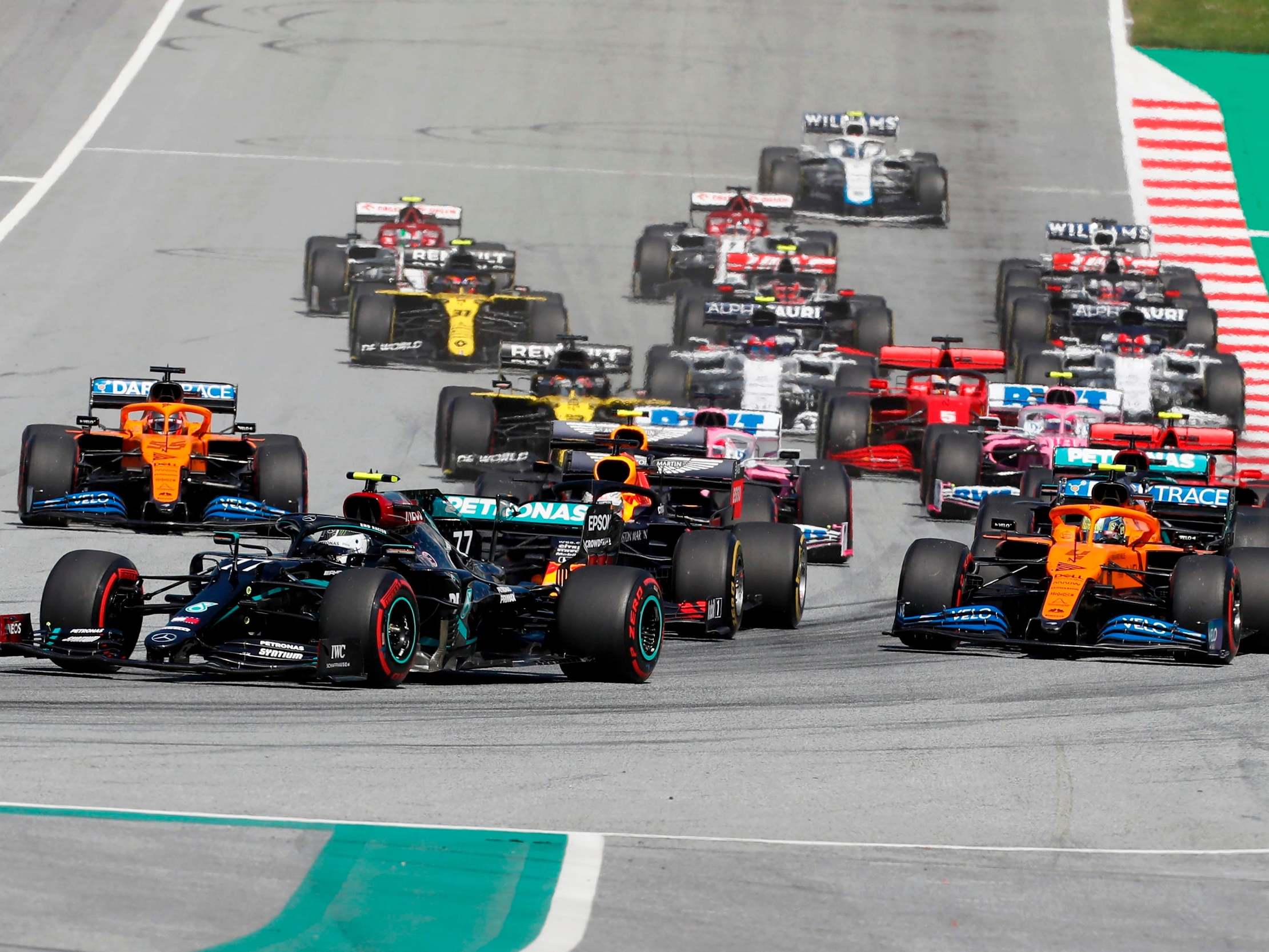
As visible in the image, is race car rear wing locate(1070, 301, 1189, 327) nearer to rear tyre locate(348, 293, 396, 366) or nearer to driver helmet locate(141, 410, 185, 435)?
rear tyre locate(348, 293, 396, 366)

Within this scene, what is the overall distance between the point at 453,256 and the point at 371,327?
2.47 meters

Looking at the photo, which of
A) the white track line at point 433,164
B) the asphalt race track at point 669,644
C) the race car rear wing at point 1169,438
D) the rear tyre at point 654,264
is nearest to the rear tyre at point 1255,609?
the asphalt race track at point 669,644

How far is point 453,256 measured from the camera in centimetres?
3456

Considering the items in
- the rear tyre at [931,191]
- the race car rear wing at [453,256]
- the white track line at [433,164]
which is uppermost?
the white track line at [433,164]

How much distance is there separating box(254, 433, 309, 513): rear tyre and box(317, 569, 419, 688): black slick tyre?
8.77 m

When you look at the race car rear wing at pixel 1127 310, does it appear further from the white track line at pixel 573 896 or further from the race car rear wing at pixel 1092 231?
the white track line at pixel 573 896

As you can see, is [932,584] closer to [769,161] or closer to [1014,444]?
[1014,444]

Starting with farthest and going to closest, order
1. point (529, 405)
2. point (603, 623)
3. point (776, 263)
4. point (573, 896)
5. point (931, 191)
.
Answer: point (931, 191) < point (776, 263) < point (529, 405) < point (603, 623) < point (573, 896)

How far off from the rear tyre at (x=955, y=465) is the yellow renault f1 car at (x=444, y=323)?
7.69m

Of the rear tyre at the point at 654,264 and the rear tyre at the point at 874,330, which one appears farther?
the rear tyre at the point at 654,264

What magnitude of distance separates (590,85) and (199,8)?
10013 millimetres

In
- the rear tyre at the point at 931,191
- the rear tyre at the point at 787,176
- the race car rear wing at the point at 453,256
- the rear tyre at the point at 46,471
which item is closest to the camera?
the rear tyre at the point at 46,471

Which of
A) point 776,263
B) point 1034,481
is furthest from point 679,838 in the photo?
point 776,263

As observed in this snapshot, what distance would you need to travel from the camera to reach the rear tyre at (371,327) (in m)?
32.7
